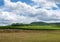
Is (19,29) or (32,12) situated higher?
(32,12)

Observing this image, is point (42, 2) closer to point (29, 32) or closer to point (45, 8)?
point (45, 8)

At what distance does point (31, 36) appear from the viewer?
206 cm

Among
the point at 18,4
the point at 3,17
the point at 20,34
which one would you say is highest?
the point at 18,4

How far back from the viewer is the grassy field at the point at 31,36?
2.04 m

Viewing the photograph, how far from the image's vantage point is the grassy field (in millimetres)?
2043

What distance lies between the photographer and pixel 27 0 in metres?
2.08

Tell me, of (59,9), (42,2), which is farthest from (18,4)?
(59,9)

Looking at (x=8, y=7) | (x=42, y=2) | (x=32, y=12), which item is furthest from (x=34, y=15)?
(x=8, y=7)

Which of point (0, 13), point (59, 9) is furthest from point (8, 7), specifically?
point (59, 9)

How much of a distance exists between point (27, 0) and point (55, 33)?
500mm

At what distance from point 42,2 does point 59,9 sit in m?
0.22

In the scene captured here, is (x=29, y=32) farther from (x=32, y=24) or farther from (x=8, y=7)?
(x=8, y=7)

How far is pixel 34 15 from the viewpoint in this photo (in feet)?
6.84

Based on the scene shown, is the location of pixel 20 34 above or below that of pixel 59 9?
below
